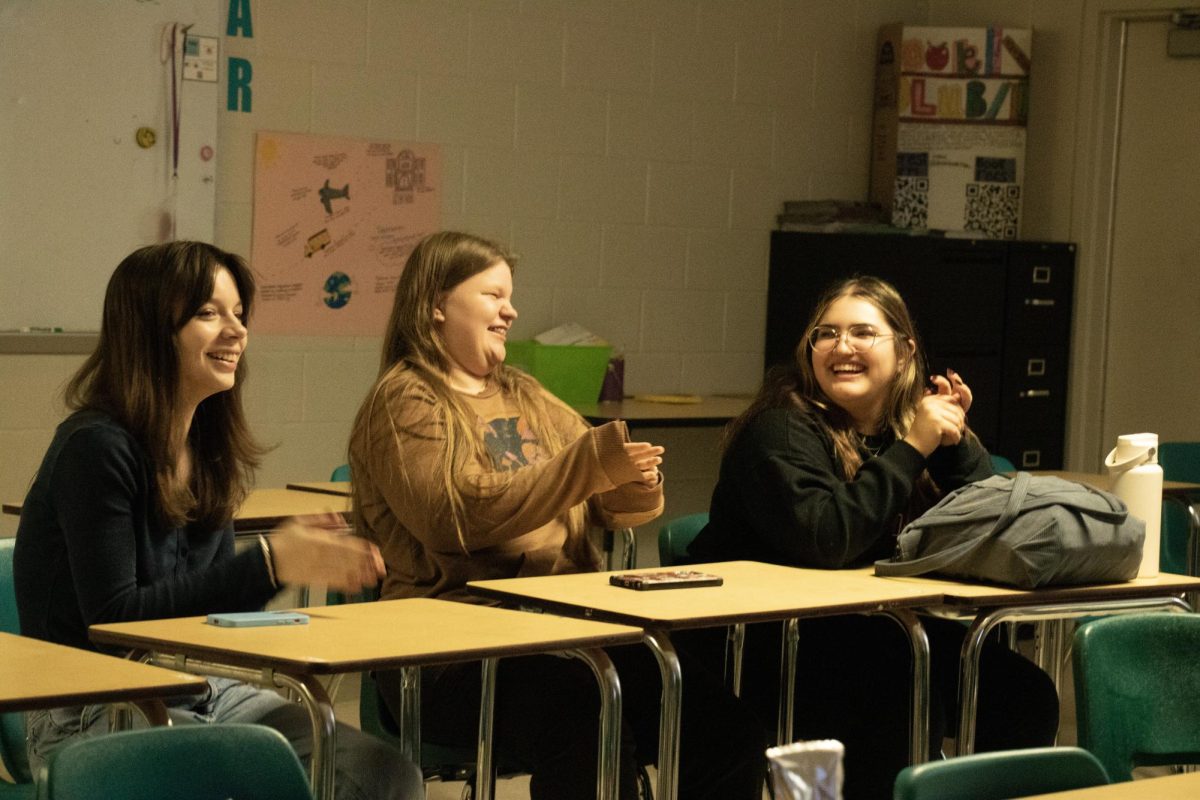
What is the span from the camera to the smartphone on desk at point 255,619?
2428 mm

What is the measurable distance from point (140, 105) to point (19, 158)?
364 mm

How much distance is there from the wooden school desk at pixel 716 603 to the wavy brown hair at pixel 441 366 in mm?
241

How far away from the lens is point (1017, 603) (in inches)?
116

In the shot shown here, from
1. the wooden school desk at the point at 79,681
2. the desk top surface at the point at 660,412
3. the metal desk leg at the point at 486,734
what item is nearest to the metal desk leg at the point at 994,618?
the metal desk leg at the point at 486,734

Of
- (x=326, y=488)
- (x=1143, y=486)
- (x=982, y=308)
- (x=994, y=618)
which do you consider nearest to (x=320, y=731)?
(x=994, y=618)

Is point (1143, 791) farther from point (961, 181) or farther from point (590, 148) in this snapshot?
point (961, 181)

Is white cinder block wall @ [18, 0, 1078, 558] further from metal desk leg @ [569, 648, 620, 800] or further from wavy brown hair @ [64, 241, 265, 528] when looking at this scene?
metal desk leg @ [569, 648, 620, 800]

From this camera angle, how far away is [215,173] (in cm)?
493

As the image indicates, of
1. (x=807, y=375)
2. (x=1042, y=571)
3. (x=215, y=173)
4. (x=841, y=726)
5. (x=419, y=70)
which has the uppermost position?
(x=419, y=70)

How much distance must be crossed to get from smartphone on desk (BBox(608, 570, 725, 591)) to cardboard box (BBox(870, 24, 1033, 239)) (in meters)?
3.68

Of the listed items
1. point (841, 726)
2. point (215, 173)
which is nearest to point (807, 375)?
point (841, 726)

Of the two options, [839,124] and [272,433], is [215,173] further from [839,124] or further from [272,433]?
[839,124]

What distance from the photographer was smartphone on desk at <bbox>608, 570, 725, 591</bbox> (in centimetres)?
281

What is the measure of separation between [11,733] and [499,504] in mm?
823
